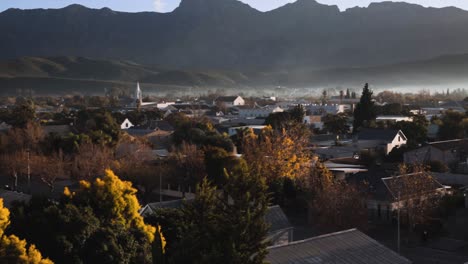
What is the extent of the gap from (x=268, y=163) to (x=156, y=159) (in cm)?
764

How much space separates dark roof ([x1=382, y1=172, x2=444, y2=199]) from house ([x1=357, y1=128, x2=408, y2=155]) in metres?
16.4

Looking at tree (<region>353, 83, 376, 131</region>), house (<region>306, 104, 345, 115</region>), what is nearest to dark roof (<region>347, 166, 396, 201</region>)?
tree (<region>353, 83, 376, 131</region>)

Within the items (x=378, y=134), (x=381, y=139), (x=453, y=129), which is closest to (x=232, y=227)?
(x=381, y=139)

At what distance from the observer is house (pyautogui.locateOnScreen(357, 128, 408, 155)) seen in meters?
43.9

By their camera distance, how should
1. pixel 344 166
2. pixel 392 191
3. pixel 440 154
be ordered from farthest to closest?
pixel 440 154, pixel 344 166, pixel 392 191

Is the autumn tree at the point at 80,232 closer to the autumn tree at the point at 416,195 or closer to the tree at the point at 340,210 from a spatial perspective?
the tree at the point at 340,210

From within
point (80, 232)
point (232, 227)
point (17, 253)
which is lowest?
point (17, 253)

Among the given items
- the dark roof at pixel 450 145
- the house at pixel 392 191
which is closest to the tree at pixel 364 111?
the dark roof at pixel 450 145

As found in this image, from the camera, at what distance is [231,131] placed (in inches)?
2253

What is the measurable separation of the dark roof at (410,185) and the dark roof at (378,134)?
57.5ft

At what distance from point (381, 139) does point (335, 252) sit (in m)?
30.5

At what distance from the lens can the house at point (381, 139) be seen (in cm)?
4394

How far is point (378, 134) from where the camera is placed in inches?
1801

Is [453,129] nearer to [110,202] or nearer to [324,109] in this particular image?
[110,202]
